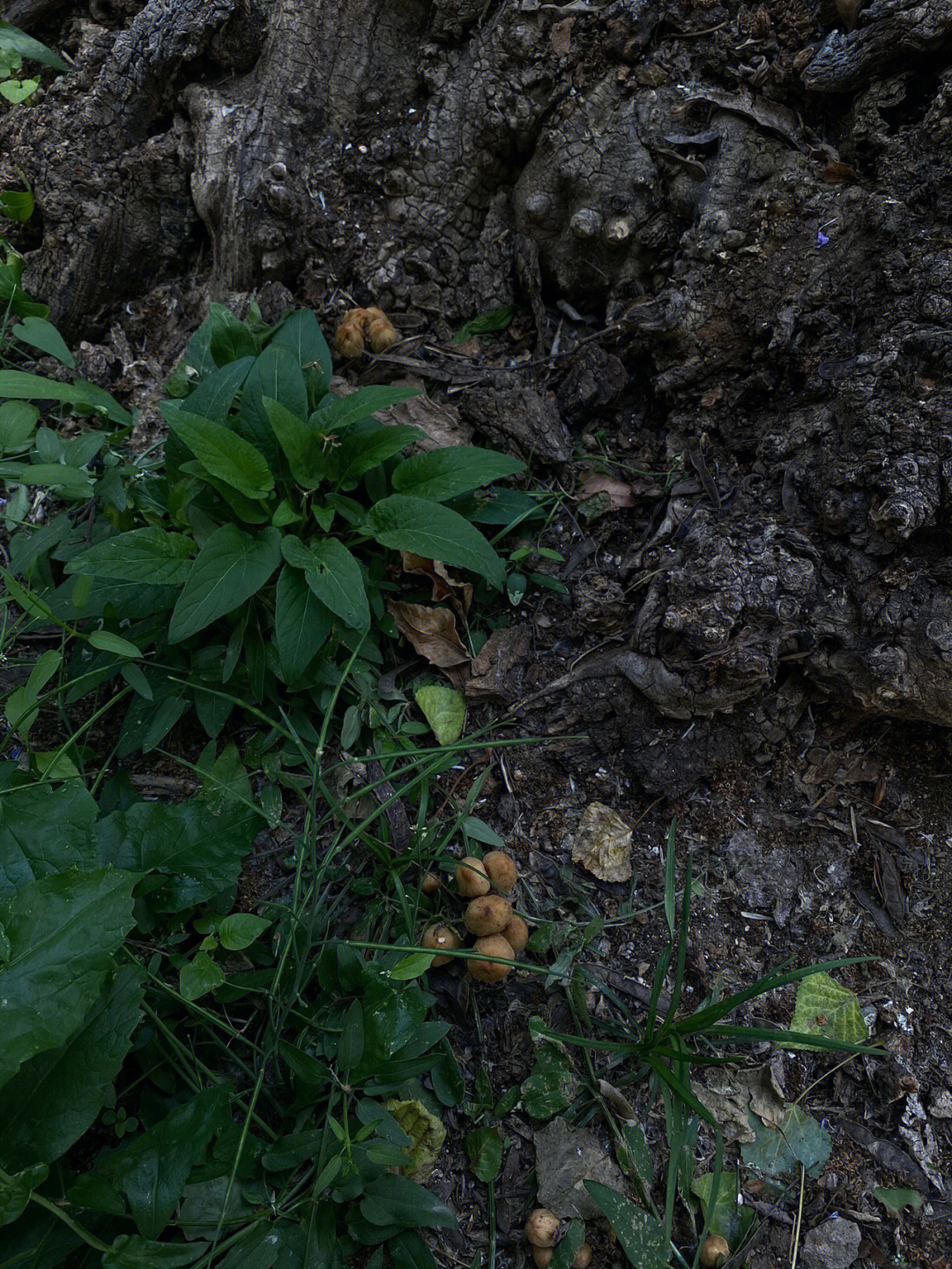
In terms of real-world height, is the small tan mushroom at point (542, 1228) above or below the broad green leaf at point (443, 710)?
below

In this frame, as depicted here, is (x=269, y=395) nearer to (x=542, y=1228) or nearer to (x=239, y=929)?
(x=239, y=929)

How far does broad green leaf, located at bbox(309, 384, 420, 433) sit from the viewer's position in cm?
237

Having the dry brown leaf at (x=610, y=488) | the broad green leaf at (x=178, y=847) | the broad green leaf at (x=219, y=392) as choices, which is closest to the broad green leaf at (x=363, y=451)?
the broad green leaf at (x=219, y=392)

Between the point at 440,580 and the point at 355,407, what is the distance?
25.2 inches

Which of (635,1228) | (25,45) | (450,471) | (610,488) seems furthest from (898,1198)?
(25,45)

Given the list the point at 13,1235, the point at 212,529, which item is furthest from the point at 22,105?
the point at 13,1235

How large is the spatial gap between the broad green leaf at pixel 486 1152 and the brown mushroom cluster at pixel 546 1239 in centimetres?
13

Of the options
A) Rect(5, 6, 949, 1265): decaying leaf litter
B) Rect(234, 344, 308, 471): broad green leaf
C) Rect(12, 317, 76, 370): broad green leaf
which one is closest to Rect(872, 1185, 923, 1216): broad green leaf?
Rect(5, 6, 949, 1265): decaying leaf litter

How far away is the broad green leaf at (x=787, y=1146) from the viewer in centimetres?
195

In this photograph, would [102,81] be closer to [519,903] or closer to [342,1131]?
[519,903]

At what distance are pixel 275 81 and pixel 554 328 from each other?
63.3 inches

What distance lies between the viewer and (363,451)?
2.49 metres

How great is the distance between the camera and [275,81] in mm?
3166

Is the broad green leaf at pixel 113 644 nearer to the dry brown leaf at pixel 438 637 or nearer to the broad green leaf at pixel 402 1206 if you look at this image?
the dry brown leaf at pixel 438 637
